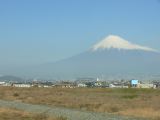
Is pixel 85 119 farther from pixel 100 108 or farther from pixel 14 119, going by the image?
pixel 100 108

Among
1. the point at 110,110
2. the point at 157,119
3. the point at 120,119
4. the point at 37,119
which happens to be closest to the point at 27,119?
the point at 37,119

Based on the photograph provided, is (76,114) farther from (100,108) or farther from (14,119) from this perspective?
(100,108)

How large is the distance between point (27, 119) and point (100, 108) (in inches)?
565

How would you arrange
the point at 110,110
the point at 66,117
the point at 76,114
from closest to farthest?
1. the point at 66,117
2. the point at 76,114
3. the point at 110,110

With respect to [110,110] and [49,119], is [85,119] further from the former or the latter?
[110,110]

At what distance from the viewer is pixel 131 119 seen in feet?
103

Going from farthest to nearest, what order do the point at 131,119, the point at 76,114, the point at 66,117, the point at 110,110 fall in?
the point at 110,110
the point at 76,114
the point at 66,117
the point at 131,119

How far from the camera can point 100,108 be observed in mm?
46062

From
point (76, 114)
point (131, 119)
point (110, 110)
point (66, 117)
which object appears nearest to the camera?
point (131, 119)

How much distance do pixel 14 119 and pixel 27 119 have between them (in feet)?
2.99

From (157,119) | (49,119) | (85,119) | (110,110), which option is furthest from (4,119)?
(110,110)

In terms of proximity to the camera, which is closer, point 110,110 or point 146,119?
point 146,119

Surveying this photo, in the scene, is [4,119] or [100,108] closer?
[4,119]

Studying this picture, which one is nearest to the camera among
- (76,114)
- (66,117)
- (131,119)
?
(131,119)
